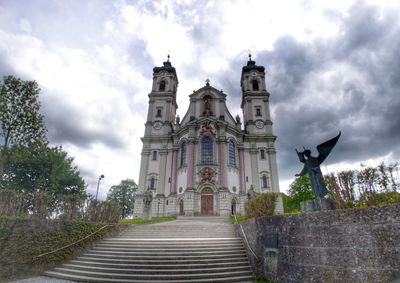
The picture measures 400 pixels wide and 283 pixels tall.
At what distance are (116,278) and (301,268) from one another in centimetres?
620

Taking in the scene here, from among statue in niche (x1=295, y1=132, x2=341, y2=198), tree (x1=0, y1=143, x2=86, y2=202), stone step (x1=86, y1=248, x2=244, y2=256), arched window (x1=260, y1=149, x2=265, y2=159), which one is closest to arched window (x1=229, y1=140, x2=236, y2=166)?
arched window (x1=260, y1=149, x2=265, y2=159)

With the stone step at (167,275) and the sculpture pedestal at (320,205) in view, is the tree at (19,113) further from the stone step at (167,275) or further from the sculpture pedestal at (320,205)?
the sculpture pedestal at (320,205)

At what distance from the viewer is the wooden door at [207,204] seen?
29.2m

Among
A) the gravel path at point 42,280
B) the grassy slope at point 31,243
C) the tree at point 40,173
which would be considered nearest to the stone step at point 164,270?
the gravel path at point 42,280

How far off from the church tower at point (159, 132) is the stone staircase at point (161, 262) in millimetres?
21945

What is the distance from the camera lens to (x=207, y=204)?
2967 centimetres

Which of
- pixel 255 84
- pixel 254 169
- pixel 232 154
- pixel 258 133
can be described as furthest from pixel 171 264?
pixel 255 84

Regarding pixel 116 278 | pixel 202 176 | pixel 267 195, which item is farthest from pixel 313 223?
pixel 202 176

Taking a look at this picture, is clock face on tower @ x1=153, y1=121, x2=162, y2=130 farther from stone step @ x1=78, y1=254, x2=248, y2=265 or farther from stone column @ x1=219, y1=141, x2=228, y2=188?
stone step @ x1=78, y1=254, x2=248, y2=265

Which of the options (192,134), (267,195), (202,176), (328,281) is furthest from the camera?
(192,134)

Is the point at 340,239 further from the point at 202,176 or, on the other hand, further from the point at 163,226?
the point at 202,176

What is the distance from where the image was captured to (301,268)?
649 cm

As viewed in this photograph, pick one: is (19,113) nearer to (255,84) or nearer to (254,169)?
(254,169)

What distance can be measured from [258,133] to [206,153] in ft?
33.7
